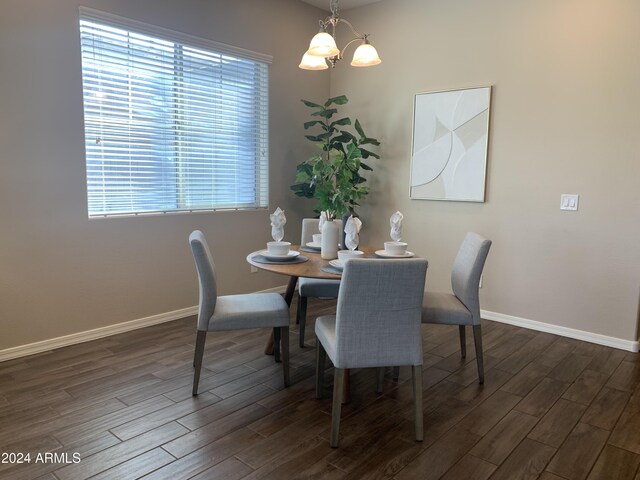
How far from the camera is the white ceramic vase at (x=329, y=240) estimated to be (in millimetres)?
2924

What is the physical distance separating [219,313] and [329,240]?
808 millimetres

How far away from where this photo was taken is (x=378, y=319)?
213 cm

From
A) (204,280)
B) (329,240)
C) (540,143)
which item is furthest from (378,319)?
(540,143)

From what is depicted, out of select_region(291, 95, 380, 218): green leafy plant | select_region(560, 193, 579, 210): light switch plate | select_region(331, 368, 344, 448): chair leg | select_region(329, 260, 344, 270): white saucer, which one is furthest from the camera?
select_region(291, 95, 380, 218): green leafy plant

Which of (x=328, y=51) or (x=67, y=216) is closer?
(x=328, y=51)

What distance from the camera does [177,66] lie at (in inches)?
149

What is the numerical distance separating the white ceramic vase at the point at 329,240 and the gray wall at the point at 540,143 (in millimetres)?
1756

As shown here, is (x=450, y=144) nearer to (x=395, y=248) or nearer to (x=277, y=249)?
(x=395, y=248)

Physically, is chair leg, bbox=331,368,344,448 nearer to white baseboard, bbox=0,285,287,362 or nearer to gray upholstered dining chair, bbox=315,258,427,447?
gray upholstered dining chair, bbox=315,258,427,447

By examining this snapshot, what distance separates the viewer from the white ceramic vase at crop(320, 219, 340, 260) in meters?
2.92

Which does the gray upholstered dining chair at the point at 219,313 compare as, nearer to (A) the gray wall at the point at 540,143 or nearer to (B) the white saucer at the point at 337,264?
(B) the white saucer at the point at 337,264

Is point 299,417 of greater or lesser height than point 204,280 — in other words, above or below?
below

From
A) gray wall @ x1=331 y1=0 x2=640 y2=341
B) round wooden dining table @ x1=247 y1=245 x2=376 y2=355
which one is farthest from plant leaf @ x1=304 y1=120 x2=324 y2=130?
round wooden dining table @ x1=247 y1=245 x2=376 y2=355

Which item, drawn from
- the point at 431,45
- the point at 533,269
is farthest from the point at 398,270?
the point at 431,45
